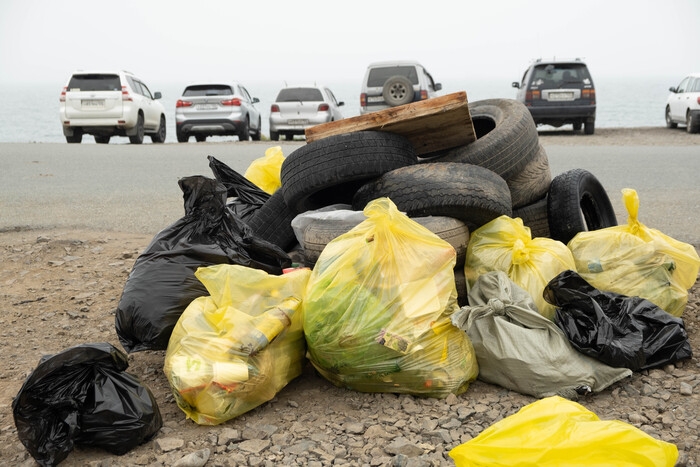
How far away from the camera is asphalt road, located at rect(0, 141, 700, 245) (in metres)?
6.86

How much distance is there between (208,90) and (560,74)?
28.4 feet

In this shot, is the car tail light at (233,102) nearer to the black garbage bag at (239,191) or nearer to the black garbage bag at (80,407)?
the black garbage bag at (239,191)

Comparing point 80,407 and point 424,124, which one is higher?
point 424,124

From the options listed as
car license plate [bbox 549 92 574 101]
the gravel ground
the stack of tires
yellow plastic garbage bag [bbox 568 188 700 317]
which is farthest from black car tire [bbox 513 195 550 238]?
car license plate [bbox 549 92 574 101]

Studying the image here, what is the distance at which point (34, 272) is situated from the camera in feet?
16.5

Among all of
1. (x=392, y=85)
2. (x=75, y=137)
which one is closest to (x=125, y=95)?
(x=75, y=137)

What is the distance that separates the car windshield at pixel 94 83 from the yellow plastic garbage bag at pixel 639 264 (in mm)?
14645

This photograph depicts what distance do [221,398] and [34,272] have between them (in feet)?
9.35

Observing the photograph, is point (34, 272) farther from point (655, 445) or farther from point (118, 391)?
point (655, 445)

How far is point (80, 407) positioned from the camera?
8.75 ft

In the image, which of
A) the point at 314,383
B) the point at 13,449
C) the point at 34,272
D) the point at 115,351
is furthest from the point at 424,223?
the point at 34,272

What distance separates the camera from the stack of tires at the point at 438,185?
12.3ft


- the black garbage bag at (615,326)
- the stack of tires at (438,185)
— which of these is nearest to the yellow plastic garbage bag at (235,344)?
the stack of tires at (438,185)

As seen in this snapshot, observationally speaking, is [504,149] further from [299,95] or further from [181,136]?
[299,95]
